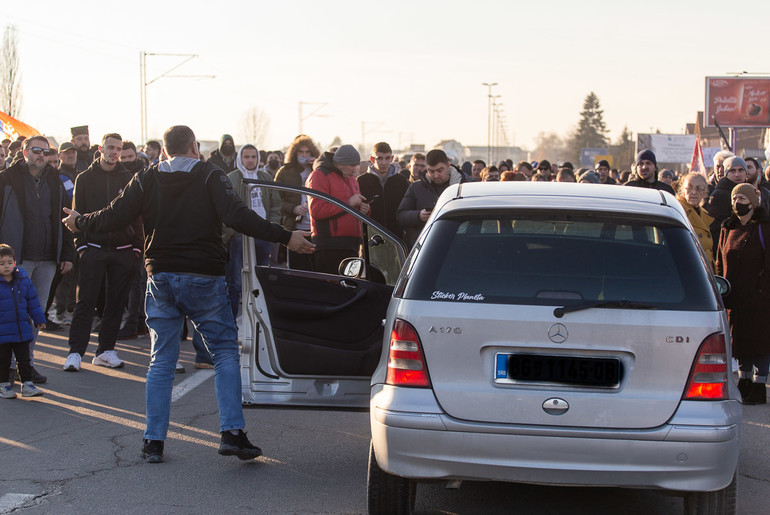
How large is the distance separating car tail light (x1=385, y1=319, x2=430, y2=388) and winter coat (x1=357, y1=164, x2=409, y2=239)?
6592mm

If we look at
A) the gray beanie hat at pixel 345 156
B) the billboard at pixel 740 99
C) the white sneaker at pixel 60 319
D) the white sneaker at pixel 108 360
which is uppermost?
the billboard at pixel 740 99

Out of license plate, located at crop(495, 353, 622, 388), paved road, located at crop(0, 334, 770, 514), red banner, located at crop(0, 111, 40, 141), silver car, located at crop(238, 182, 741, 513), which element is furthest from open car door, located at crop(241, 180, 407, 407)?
red banner, located at crop(0, 111, 40, 141)

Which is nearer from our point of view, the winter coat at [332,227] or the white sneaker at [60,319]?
the winter coat at [332,227]

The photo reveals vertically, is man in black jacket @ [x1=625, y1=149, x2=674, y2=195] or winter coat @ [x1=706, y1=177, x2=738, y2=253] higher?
man in black jacket @ [x1=625, y1=149, x2=674, y2=195]

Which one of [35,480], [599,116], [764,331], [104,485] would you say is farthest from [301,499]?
[599,116]

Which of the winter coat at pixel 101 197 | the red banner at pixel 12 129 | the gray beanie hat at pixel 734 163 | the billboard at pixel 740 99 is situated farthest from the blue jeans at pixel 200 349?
the billboard at pixel 740 99

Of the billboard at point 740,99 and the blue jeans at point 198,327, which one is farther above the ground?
the billboard at point 740,99

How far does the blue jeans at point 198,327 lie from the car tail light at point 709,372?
2.70m

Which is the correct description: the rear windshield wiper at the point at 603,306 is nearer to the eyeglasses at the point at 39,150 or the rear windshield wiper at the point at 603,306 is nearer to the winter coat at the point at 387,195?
the winter coat at the point at 387,195

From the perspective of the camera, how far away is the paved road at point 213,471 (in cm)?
485

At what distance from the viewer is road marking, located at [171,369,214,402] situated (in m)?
Result: 7.49

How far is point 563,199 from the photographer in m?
4.37

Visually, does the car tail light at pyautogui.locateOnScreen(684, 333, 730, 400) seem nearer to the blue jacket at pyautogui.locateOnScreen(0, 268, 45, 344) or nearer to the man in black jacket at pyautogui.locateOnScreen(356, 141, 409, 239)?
the blue jacket at pyautogui.locateOnScreen(0, 268, 45, 344)

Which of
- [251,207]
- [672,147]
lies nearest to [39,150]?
[251,207]
